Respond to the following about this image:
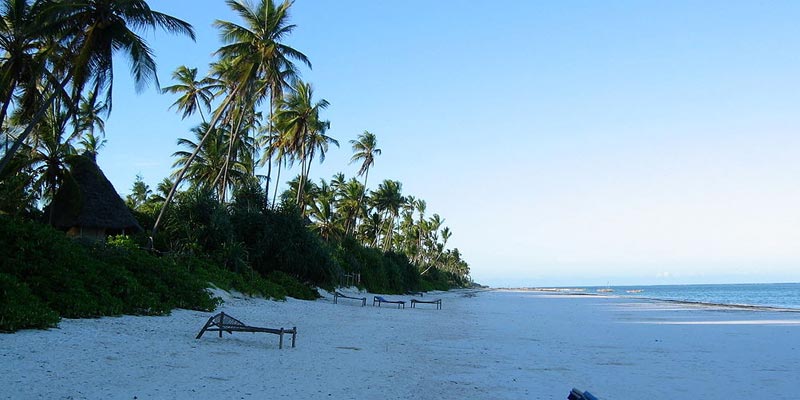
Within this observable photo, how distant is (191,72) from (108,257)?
21437mm

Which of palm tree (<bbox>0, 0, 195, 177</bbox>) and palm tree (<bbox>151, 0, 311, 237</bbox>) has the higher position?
palm tree (<bbox>151, 0, 311, 237</bbox>)

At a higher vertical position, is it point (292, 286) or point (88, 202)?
point (88, 202)

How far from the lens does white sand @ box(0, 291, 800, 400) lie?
6.46 m

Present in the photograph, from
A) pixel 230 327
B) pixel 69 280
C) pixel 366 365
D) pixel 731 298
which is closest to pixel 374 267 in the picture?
pixel 69 280

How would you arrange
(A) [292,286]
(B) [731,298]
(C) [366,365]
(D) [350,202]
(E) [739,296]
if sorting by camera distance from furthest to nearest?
(E) [739,296] < (B) [731,298] < (D) [350,202] < (A) [292,286] < (C) [366,365]

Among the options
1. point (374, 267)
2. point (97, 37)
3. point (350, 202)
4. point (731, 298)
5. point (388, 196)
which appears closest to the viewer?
point (97, 37)

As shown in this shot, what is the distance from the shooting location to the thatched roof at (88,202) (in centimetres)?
2286

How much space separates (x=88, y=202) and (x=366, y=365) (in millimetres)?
19129

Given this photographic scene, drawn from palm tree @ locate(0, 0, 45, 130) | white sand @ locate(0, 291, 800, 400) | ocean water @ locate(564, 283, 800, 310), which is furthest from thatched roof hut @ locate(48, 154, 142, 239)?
ocean water @ locate(564, 283, 800, 310)

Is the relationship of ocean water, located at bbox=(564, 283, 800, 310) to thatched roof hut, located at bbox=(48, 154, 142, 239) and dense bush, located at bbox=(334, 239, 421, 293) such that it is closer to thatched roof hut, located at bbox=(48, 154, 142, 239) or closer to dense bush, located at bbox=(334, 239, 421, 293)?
dense bush, located at bbox=(334, 239, 421, 293)

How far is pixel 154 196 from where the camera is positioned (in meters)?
43.5

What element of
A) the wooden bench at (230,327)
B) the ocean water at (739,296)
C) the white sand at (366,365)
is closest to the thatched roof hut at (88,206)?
the white sand at (366,365)

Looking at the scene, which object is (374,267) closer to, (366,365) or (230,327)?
(230,327)

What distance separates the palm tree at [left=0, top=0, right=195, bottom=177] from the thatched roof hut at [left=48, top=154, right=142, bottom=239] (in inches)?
284
